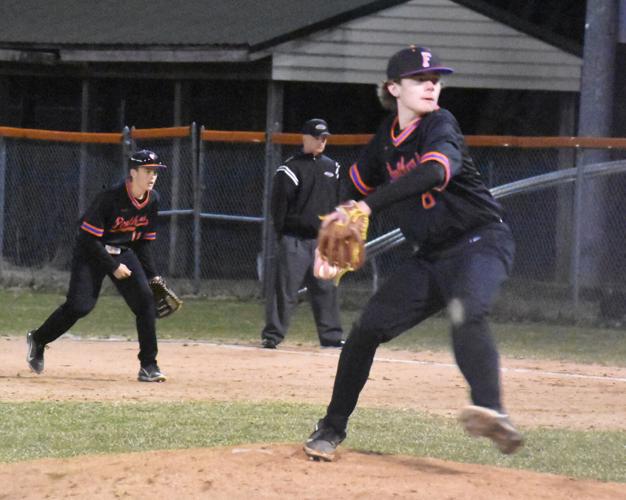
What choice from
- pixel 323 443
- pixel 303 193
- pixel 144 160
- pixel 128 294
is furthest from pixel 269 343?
pixel 323 443

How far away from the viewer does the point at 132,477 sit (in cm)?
581

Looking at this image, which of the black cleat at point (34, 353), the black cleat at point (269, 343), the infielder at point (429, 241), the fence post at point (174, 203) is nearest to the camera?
the infielder at point (429, 241)

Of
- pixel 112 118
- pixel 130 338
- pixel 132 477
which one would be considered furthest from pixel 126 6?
pixel 132 477

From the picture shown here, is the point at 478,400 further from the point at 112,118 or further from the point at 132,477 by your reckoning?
the point at 112,118

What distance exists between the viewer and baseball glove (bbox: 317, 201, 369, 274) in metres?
5.79

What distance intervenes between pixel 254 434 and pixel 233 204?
922 centimetres

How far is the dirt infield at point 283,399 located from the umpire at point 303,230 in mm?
271

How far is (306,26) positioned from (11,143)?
418 centimetres

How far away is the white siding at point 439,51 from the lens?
16.9 metres

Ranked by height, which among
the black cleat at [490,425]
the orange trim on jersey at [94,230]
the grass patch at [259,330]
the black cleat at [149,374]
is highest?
the orange trim on jersey at [94,230]

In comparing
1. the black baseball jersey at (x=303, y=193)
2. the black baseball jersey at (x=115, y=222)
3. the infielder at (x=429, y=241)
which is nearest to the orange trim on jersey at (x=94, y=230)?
the black baseball jersey at (x=115, y=222)

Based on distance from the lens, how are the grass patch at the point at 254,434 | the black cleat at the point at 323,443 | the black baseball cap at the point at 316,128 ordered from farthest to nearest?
1. the black baseball cap at the point at 316,128
2. the grass patch at the point at 254,434
3. the black cleat at the point at 323,443

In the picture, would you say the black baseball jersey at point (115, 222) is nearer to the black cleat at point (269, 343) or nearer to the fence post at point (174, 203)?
the black cleat at point (269, 343)

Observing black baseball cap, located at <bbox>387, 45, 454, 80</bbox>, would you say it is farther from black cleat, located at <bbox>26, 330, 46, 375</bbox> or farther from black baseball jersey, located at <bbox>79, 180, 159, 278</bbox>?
black cleat, located at <bbox>26, 330, 46, 375</bbox>
